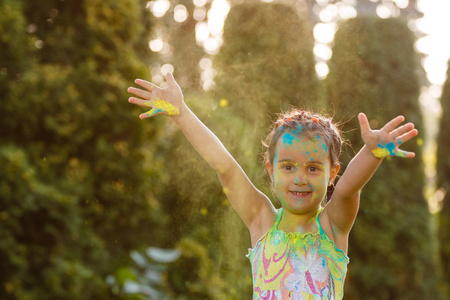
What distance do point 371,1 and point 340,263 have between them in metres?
8.93

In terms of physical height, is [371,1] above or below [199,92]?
above

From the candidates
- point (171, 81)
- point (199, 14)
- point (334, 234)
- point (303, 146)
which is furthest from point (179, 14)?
point (334, 234)

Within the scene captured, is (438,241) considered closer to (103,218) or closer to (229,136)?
(229,136)

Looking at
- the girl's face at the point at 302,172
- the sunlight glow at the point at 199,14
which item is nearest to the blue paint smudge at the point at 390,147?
the girl's face at the point at 302,172

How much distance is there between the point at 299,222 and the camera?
2.08 m

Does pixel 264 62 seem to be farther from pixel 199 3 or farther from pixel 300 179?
pixel 199 3

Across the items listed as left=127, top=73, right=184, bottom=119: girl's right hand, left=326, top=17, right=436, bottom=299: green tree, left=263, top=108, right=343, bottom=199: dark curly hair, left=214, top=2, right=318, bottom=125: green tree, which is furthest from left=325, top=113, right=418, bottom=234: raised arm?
left=326, top=17, right=436, bottom=299: green tree

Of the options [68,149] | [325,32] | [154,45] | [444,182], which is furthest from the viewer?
[444,182]

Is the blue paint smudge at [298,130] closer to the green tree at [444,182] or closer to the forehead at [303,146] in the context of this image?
the forehead at [303,146]

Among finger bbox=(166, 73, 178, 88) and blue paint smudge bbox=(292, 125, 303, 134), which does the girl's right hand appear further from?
blue paint smudge bbox=(292, 125, 303, 134)

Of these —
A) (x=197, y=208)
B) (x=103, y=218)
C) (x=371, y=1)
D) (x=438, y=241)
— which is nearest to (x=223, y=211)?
(x=197, y=208)

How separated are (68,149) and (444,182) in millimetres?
5145

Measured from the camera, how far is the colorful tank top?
194 centimetres

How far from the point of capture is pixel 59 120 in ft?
17.3
